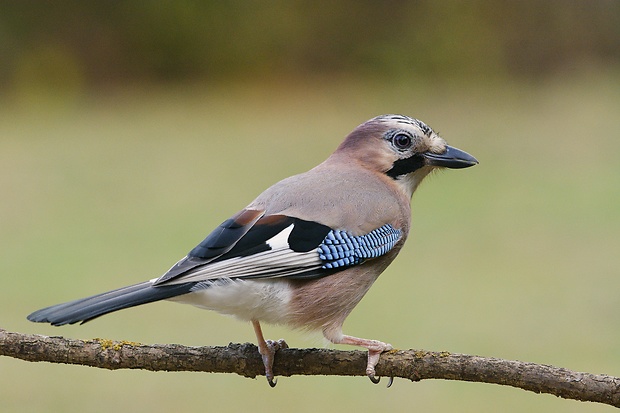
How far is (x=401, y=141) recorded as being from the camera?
8.70 feet

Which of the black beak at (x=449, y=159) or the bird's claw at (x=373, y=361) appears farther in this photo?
the black beak at (x=449, y=159)

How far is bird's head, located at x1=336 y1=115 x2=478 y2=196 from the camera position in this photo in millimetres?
2636

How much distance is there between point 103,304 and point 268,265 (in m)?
0.39

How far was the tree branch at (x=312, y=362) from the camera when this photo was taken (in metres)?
1.94

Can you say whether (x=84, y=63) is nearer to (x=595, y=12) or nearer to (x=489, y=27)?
(x=489, y=27)

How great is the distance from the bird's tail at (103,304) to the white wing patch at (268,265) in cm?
4

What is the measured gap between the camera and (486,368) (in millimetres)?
1988

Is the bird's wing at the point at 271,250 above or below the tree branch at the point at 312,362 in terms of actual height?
above

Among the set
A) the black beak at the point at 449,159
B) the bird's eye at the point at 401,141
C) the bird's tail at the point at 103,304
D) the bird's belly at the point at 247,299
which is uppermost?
the bird's eye at the point at 401,141

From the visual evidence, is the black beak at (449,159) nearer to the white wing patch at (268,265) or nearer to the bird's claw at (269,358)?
the white wing patch at (268,265)

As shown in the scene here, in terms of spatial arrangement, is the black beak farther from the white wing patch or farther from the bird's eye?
the white wing patch

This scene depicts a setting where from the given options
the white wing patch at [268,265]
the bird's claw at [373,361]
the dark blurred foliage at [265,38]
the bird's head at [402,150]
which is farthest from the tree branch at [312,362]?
the dark blurred foliage at [265,38]

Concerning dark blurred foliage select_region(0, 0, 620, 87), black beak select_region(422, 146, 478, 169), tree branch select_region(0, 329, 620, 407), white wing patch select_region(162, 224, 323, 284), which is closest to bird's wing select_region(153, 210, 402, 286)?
white wing patch select_region(162, 224, 323, 284)

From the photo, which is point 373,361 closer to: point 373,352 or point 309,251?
point 373,352
